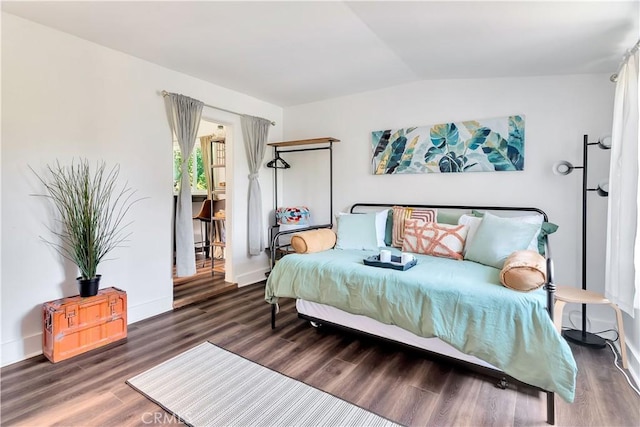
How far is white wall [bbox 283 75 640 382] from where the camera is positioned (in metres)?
2.60

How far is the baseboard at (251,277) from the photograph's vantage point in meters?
3.91

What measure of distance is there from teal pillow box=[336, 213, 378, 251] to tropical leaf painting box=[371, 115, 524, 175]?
73 centimetres

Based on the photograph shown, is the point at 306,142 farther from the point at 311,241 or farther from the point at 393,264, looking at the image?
the point at 393,264

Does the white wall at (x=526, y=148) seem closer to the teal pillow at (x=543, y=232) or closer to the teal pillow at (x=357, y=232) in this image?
the teal pillow at (x=543, y=232)

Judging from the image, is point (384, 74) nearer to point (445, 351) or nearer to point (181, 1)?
point (181, 1)

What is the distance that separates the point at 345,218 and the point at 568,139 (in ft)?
6.76

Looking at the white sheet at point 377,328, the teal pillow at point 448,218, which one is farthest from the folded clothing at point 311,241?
the teal pillow at point 448,218

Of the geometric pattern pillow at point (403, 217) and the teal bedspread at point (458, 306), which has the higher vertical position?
the geometric pattern pillow at point (403, 217)

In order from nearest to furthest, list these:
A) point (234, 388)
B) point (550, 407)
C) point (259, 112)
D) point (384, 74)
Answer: point (550, 407) < point (234, 388) < point (384, 74) < point (259, 112)

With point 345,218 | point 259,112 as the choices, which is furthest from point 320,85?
point 345,218

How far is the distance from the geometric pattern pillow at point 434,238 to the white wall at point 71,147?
2.33 m

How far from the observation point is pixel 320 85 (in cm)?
348

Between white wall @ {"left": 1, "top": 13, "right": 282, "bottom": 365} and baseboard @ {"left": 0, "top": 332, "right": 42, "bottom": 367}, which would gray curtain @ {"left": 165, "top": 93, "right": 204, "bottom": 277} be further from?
baseboard @ {"left": 0, "top": 332, "right": 42, "bottom": 367}

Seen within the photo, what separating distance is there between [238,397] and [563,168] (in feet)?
9.96
